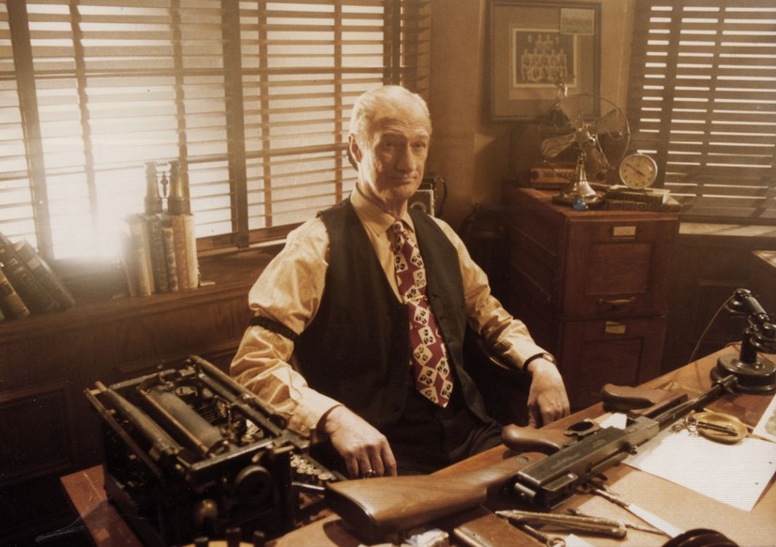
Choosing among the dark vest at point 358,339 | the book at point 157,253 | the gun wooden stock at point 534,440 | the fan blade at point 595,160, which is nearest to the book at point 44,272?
the book at point 157,253

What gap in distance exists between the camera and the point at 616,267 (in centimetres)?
278

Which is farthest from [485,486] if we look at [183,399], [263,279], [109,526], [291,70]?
[291,70]

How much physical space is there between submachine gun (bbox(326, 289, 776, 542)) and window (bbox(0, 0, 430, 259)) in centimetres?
150

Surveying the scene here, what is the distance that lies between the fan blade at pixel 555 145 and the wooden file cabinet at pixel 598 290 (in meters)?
0.18

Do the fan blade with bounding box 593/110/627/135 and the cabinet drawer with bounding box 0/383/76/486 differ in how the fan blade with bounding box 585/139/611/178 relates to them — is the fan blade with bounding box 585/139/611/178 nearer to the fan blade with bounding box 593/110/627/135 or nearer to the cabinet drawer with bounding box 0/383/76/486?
the fan blade with bounding box 593/110/627/135

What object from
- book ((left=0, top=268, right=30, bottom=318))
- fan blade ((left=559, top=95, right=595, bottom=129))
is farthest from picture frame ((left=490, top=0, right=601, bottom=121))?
book ((left=0, top=268, right=30, bottom=318))

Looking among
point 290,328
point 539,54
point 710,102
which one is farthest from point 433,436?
point 710,102

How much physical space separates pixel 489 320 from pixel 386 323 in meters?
0.38

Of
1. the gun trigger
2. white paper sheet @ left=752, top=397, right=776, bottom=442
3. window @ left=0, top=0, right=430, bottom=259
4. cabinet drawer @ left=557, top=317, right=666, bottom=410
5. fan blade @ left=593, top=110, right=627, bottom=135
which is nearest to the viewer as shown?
the gun trigger

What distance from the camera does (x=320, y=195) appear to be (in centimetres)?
301

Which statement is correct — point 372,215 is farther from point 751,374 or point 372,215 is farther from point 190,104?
point 751,374

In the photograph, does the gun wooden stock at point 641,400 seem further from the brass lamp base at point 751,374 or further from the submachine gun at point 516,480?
the brass lamp base at point 751,374

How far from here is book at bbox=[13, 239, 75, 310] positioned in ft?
7.04

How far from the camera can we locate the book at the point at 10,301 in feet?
6.82
